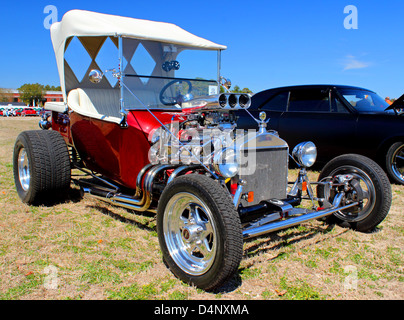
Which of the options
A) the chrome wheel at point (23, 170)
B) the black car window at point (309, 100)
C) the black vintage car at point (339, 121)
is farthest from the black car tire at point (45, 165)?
the black car window at point (309, 100)

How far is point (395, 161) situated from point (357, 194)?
2871 millimetres

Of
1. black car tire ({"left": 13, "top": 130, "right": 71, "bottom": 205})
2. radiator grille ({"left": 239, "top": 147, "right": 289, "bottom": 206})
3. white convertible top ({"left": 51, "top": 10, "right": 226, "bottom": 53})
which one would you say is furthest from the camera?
black car tire ({"left": 13, "top": 130, "right": 71, "bottom": 205})

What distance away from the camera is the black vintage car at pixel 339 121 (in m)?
5.98

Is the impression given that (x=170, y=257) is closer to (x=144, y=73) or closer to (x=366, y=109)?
(x=144, y=73)

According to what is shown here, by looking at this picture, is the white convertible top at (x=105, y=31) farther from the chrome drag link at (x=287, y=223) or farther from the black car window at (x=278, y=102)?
the black car window at (x=278, y=102)

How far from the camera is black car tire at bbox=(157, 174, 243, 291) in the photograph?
2361mm

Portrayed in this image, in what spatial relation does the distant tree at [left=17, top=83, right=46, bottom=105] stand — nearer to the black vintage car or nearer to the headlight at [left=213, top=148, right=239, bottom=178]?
the black vintage car

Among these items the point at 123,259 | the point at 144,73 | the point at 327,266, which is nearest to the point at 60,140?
the point at 144,73

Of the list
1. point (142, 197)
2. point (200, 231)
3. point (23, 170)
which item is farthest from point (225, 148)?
point (23, 170)

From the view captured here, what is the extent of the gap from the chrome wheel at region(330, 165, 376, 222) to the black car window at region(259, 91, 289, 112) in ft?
11.8

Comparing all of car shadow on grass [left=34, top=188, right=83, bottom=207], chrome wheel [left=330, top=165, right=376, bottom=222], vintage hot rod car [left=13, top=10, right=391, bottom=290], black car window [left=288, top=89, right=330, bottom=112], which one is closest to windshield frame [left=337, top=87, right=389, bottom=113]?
black car window [left=288, top=89, right=330, bottom=112]

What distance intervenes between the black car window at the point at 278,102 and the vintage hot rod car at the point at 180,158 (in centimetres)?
280

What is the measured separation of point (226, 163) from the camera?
2.88m

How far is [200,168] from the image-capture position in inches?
131
